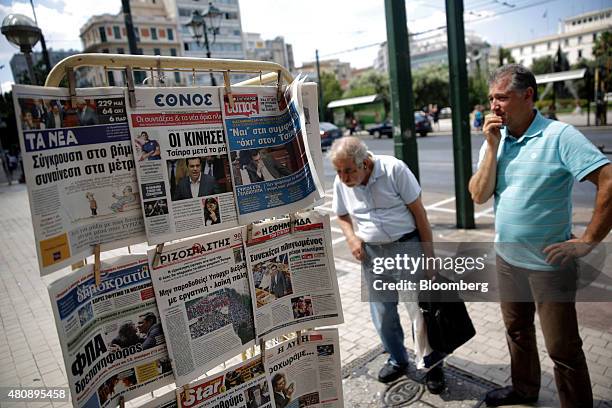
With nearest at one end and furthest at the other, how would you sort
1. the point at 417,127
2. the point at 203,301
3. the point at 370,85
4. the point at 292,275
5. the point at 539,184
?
the point at 203,301
the point at 292,275
the point at 539,184
the point at 417,127
the point at 370,85

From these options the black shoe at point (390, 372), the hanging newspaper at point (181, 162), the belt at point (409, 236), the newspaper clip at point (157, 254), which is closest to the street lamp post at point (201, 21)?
the belt at point (409, 236)

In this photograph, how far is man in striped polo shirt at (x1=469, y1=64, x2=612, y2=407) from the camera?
82.1 inches

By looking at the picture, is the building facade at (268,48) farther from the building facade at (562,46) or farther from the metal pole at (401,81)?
the metal pole at (401,81)

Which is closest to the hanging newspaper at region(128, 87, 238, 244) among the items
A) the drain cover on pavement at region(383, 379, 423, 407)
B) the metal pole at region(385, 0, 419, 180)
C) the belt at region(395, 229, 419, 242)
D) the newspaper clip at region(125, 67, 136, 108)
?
the newspaper clip at region(125, 67, 136, 108)

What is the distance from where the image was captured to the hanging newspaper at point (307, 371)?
196 centimetres

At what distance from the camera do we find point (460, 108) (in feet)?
19.5

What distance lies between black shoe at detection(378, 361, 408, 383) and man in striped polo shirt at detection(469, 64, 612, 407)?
105 centimetres

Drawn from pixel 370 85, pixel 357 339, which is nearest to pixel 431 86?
pixel 370 85

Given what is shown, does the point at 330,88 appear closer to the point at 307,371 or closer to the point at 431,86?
the point at 431,86

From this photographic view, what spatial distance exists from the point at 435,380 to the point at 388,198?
4.31 ft

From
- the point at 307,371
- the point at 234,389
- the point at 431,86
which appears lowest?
the point at 307,371

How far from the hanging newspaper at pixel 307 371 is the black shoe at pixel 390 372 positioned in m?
0.93

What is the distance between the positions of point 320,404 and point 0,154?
108ft

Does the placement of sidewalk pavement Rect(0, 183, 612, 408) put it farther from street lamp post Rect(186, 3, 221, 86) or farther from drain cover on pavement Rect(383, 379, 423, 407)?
street lamp post Rect(186, 3, 221, 86)
